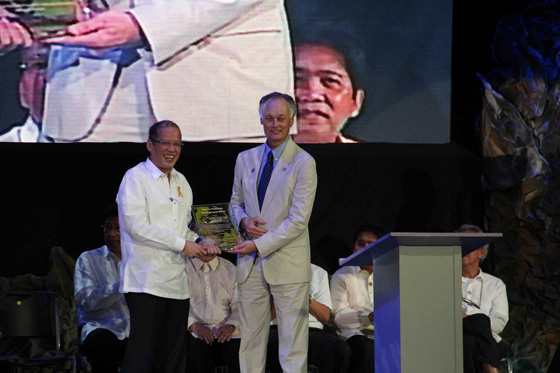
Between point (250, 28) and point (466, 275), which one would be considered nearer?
point (466, 275)

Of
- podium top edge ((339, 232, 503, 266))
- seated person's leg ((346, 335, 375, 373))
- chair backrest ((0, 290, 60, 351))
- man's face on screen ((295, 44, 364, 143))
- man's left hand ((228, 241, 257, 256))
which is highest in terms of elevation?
man's face on screen ((295, 44, 364, 143))

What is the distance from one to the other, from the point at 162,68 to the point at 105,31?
1.69 ft

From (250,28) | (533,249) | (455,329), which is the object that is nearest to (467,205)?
(533,249)

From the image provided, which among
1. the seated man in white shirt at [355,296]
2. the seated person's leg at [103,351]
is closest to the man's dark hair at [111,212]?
the seated person's leg at [103,351]

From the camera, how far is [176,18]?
5.59 metres

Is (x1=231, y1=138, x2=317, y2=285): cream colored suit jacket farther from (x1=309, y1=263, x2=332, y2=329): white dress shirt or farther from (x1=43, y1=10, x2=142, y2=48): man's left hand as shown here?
(x1=43, y1=10, x2=142, y2=48): man's left hand

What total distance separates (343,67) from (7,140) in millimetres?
2599

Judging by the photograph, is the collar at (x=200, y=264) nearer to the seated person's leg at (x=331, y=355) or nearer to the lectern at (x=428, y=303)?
the seated person's leg at (x=331, y=355)

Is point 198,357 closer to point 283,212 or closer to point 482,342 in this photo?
point 283,212

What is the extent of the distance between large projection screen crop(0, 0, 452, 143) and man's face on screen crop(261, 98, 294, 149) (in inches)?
62.7

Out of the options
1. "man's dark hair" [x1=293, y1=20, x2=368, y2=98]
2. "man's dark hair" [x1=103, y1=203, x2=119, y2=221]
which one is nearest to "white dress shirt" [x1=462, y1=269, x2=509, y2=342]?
"man's dark hair" [x1=293, y1=20, x2=368, y2=98]

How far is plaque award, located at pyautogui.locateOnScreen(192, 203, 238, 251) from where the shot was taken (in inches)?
155

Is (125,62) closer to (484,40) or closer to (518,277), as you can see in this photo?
(484,40)

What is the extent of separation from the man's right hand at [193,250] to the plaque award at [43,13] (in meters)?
2.55
